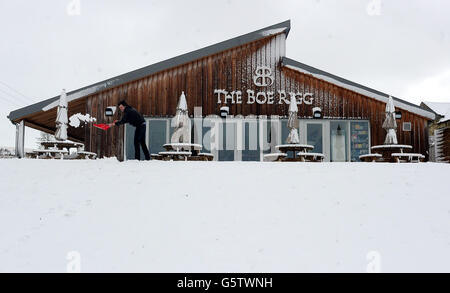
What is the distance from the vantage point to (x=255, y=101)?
1639 centimetres

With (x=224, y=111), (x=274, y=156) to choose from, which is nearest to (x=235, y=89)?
(x=224, y=111)

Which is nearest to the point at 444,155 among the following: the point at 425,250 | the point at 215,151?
the point at 215,151

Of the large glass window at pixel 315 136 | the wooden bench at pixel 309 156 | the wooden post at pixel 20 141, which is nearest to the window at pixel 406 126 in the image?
the large glass window at pixel 315 136

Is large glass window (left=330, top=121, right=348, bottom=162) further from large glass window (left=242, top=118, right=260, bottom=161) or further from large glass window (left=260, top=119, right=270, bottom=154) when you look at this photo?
large glass window (left=242, top=118, right=260, bottom=161)

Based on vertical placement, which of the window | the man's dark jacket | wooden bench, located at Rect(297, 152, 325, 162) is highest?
the window

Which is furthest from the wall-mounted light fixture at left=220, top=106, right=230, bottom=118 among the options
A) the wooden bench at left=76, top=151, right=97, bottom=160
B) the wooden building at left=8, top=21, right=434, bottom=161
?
the wooden bench at left=76, top=151, right=97, bottom=160

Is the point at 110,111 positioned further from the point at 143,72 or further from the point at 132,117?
the point at 132,117

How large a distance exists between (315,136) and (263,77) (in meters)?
2.90

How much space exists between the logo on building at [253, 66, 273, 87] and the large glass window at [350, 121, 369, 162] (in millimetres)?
3453

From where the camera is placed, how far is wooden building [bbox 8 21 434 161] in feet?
52.2

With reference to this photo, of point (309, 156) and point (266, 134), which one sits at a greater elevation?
point (266, 134)

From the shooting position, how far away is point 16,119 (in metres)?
16.0
